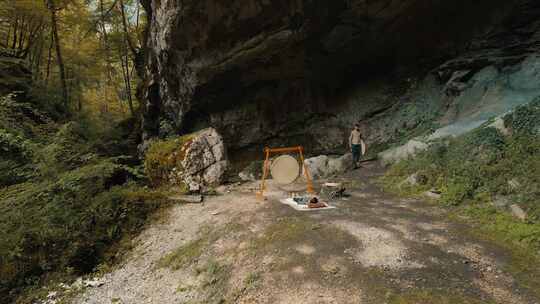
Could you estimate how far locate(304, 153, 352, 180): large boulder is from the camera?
12273 millimetres

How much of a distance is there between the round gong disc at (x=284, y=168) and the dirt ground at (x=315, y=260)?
3.53 ft

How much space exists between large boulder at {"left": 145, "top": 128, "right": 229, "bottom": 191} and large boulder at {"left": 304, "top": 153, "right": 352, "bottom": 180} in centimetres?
377

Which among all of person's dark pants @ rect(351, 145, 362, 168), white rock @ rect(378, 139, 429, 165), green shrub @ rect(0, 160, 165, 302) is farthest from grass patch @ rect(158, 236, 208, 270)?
white rock @ rect(378, 139, 429, 165)

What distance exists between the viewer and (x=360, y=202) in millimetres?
7957

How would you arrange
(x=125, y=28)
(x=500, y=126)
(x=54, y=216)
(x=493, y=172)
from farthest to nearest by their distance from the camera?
(x=125, y=28), (x=500, y=126), (x=493, y=172), (x=54, y=216)

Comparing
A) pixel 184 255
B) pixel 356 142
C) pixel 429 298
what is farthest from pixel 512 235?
pixel 356 142

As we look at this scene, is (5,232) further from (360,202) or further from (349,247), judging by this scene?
(360,202)

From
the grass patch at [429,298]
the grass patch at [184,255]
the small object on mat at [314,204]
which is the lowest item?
the grass patch at [184,255]

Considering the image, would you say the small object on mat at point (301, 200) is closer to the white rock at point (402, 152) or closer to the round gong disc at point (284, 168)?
the round gong disc at point (284, 168)

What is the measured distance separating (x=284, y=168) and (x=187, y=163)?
3.84 m

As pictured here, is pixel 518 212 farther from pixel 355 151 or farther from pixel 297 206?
pixel 355 151

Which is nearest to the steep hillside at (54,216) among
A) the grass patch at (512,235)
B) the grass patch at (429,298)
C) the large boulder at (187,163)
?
the large boulder at (187,163)

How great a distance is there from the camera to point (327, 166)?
12641 mm

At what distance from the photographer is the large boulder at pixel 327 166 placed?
1227cm
